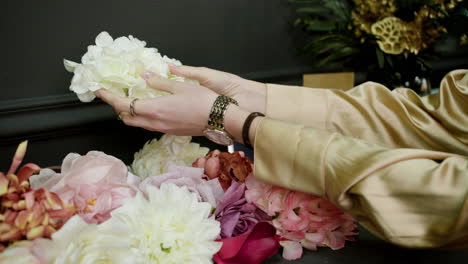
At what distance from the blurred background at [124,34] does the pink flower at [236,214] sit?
0.07 m

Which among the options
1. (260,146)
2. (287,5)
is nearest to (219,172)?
(260,146)

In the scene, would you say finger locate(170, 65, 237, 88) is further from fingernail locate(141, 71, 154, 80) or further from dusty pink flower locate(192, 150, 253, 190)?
dusty pink flower locate(192, 150, 253, 190)

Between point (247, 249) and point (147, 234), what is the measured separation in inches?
6.4

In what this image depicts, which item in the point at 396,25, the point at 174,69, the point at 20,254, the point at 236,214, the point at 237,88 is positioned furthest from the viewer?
the point at 396,25

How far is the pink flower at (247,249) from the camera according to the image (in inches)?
22.2

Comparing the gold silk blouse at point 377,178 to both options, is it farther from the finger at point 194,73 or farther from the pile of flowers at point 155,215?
the finger at point 194,73

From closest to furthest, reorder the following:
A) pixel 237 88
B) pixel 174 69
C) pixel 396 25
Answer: pixel 174 69
pixel 237 88
pixel 396 25

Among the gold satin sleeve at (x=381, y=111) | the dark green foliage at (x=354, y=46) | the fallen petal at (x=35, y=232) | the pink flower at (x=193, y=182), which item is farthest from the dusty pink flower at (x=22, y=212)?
the dark green foliage at (x=354, y=46)

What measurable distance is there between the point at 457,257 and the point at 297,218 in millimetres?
315

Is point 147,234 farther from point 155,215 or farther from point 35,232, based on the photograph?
point 35,232

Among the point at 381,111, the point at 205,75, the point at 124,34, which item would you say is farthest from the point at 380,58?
the point at 124,34

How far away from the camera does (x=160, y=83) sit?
676 mm

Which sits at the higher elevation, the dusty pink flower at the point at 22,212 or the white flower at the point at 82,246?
the dusty pink flower at the point at 22,212

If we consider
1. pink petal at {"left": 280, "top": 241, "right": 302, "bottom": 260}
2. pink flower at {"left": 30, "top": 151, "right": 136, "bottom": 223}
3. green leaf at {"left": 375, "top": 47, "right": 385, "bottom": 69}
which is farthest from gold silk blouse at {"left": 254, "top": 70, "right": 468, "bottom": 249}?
green leaf at {"left": 375, "top": 47, "right": 385, "bottom": 69}
